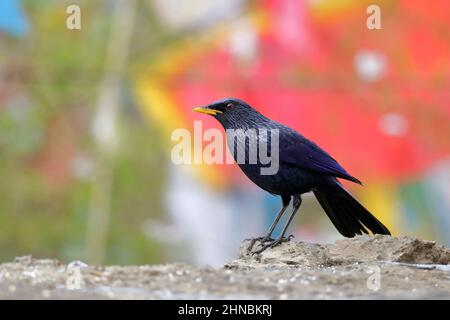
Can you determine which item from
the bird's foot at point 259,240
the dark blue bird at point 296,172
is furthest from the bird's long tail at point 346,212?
the bird's foot at point 259,240

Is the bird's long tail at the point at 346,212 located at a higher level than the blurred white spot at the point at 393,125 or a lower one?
lower

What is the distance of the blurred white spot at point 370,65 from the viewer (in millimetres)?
10719

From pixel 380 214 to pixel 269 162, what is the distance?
4.33 m

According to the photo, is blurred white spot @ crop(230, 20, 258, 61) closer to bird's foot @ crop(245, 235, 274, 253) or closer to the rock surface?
bird's foot @ crop(245, 235, 274, 253)

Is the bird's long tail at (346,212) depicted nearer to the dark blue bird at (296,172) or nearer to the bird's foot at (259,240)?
the dark blue bird at (296,172)

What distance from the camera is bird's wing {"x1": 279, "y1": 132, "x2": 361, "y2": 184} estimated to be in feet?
21.2

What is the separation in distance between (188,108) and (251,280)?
6.05 m

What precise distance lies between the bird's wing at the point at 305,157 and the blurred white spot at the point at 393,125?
Answer: 162 inches

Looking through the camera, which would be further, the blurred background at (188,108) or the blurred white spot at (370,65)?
the blurred white spot at (370,65)

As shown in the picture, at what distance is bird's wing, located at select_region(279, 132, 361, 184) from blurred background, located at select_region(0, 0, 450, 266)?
155 inches

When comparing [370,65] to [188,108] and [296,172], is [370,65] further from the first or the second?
[296,172]
